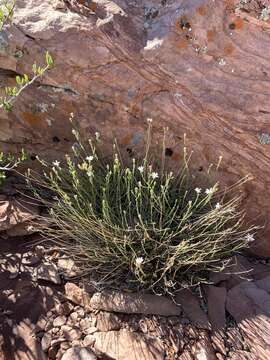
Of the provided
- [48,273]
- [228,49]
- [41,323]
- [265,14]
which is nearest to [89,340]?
[41,323]

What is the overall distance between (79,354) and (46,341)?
0.33 metres

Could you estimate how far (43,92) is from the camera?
443 cm

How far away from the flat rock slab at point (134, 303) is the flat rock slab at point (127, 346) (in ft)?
0.75

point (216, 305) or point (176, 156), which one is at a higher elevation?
point (176, 156)

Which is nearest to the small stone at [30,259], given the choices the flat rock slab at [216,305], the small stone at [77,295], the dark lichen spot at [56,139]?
the small stone at [77,295]

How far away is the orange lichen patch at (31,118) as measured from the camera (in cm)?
455

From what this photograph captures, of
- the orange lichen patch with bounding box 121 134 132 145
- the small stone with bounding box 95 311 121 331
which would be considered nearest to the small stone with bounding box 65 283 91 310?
the small stone with bounding box 95 311 121 331

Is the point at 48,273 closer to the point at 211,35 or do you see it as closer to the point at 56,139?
the point at 56,139

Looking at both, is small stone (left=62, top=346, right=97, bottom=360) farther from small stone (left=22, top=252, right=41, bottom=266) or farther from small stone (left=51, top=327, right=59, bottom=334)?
small stone (left=22, top=252, right=41, bottom=266)

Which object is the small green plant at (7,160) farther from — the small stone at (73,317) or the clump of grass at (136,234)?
the small stone at (73,317)

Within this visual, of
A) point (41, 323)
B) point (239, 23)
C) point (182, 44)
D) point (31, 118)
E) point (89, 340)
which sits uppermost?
point (239, 23)

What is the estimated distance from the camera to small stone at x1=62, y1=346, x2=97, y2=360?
318 centimetres

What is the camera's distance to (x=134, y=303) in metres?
3.73

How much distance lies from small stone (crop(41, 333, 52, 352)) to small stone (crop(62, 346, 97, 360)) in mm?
188
